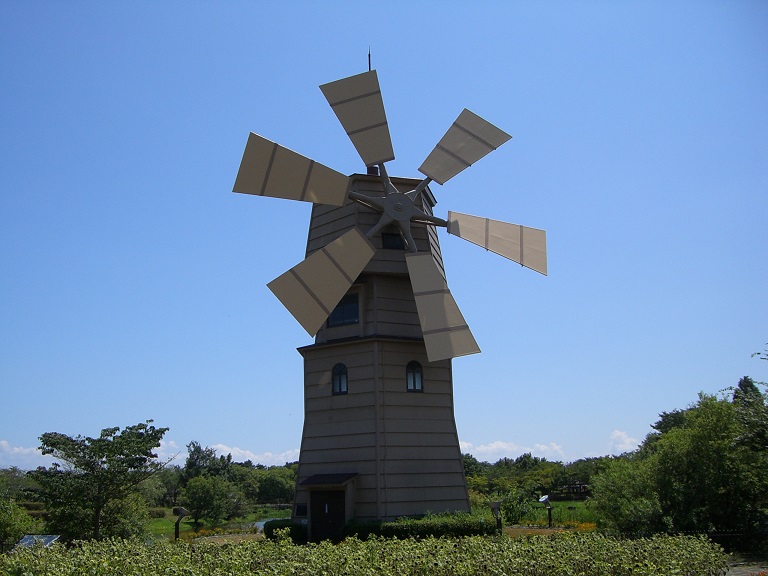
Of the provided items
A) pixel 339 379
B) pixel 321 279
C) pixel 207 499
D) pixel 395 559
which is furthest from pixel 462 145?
pixel 207 499

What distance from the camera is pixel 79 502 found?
13.3 m

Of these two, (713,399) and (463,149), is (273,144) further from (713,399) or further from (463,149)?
(713,399)

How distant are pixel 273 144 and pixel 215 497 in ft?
67.3

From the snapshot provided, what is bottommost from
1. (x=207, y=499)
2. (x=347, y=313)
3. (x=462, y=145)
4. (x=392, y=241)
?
(x=207, y=499)

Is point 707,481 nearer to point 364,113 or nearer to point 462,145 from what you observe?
point 462,145

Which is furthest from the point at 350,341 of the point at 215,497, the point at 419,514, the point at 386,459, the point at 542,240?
the point at 215,497

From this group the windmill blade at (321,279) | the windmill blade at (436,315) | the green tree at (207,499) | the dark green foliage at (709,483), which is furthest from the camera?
the green tree at (207,499)

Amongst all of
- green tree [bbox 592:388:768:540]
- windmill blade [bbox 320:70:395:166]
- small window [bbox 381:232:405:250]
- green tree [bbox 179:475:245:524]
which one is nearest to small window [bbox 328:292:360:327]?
small window [bbox 381:232:405:250]

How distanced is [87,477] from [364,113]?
9.02 m

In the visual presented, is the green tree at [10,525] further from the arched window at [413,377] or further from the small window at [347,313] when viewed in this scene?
the arched window at [413,377]

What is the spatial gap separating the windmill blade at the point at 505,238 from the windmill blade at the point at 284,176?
8.49 ft

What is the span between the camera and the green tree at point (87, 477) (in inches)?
521

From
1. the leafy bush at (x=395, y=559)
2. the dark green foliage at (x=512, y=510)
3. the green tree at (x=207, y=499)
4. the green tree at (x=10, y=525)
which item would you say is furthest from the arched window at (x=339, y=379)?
the green tree at (x=207, y=499)

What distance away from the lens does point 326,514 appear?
41.5 feet
